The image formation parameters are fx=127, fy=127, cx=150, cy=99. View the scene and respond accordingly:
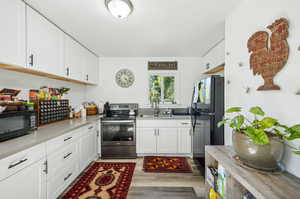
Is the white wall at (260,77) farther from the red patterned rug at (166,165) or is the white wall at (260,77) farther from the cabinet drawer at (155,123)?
the cabinet drawer at (155,123)

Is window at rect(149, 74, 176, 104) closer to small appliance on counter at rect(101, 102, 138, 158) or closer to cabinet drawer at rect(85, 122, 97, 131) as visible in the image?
small appliance on counter at rect(101, 102, 138, 158)

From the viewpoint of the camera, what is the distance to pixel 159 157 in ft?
8.93

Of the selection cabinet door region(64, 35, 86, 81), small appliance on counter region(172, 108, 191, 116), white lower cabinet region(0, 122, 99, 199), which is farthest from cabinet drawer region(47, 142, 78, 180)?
small appliance on counter region(172, 108, 191, 116)

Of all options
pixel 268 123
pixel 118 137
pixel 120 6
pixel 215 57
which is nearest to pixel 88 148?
pixel 118 137

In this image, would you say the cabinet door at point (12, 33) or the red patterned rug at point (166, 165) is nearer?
the cabinet door at point (12, 33)

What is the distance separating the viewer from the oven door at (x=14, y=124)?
1.16m

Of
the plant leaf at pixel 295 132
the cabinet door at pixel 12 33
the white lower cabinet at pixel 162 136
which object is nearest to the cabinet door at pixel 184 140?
the white lower cabinet at pixel 162 136

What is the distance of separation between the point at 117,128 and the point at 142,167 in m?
0.91

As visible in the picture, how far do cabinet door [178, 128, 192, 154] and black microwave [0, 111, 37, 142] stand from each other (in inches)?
95.3

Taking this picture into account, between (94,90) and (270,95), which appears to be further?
(94,90)

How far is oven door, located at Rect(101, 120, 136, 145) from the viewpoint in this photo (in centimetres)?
267

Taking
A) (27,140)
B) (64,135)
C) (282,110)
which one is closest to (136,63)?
(64,135)

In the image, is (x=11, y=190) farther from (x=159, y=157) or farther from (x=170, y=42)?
(x=170, y=42)

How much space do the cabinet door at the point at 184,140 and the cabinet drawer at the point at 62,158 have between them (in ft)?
6.38
